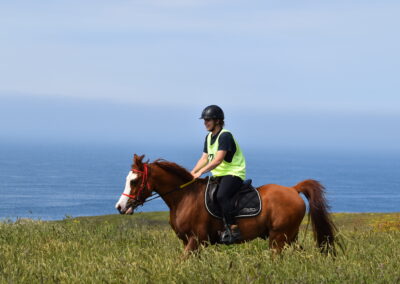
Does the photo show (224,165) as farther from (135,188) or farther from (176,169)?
(135,188)

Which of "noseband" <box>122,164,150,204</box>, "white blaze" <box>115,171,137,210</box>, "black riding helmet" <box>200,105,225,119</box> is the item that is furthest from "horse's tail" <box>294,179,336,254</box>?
"white blaze" <box>115,171,137,210</box>

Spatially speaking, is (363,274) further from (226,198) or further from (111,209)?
(111,209)

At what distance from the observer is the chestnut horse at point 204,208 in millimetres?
11234

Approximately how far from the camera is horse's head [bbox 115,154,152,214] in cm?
1097

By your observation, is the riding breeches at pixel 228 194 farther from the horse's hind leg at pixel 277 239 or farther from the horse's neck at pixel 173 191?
the horse's hind leg at pixel 277 239

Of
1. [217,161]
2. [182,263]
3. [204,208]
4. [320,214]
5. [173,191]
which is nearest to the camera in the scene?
[182,263]

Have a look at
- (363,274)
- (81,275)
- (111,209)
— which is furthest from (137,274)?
(111,209)

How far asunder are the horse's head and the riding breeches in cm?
143

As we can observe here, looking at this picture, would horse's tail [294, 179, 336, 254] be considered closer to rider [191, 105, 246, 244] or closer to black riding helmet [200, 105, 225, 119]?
rider [191, 105, 246, 244]

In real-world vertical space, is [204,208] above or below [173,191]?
below

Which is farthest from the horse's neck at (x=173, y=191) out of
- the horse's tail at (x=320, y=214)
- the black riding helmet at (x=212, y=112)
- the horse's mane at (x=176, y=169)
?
the horse's tail at (x=320, y=214)

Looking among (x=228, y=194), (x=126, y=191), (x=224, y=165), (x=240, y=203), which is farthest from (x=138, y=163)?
(x=240, y=203)

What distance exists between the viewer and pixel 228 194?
11.2 m

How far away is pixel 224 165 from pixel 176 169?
3.21ft
